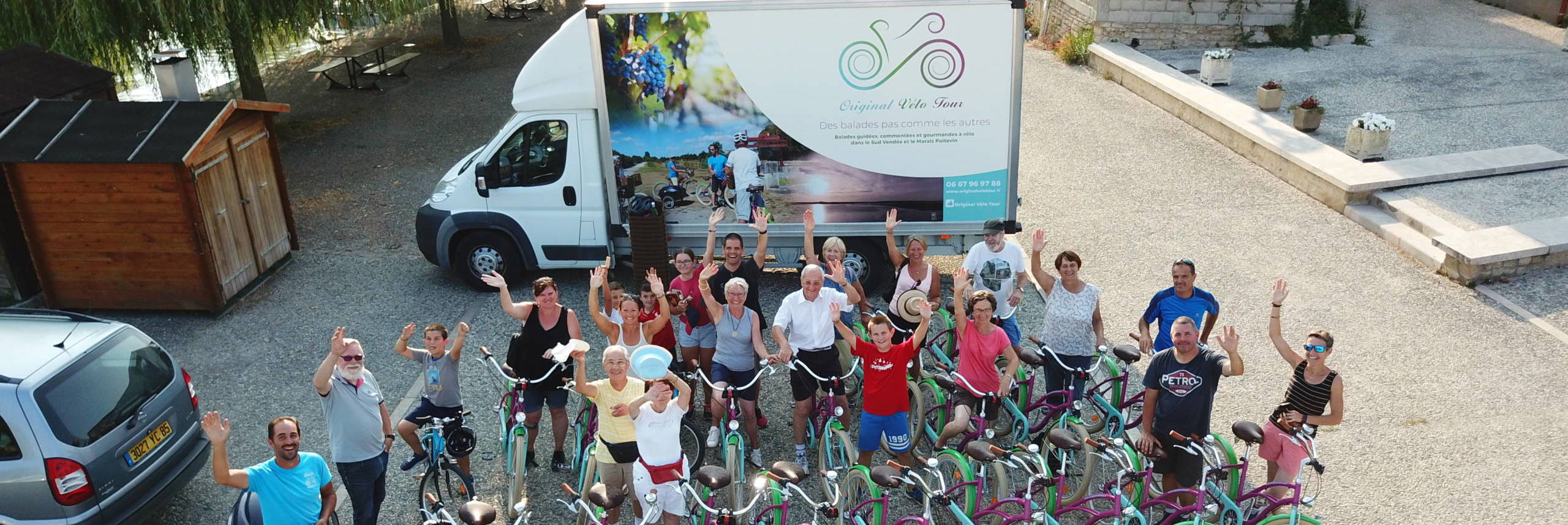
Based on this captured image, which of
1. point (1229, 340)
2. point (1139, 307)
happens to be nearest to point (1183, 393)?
point (1229, 340)

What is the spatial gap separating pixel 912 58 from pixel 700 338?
3.23m

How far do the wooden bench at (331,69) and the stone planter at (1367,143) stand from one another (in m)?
16.4

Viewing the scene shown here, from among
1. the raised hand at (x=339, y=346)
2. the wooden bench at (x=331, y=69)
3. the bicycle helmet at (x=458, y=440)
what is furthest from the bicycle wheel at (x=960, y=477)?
the wooden bench at (x=331, y=69)

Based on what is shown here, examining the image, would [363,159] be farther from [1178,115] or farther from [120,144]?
[1178,115]

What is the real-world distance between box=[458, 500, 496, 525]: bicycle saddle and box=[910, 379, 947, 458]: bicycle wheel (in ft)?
10.9

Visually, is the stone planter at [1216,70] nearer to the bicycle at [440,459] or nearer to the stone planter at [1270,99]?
the stone planter at [1270,99]

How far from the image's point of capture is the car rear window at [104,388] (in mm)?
6418

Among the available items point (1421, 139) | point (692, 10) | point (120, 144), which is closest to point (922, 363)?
point (692, 10)

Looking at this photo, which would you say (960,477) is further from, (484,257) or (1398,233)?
(1398,233)

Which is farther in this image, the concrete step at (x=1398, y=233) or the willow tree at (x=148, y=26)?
the willow tree at (x=148, y=26)

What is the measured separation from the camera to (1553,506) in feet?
23.6

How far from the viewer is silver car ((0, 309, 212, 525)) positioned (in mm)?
6293

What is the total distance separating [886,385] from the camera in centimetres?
689

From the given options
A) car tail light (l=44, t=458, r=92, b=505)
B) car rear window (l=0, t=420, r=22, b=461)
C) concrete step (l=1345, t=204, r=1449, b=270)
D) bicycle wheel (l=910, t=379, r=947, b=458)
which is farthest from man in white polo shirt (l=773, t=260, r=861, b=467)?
concrete step (l=1345, t=204, r=1449, b=270)
